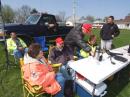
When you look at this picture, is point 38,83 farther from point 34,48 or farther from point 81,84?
point 81,84

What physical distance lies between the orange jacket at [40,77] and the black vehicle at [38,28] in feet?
16.5

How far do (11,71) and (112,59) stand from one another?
308cm

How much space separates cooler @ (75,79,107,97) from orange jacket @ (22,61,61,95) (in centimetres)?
66

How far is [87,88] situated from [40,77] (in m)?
1.02

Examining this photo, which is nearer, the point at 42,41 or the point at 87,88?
the point at 87,88

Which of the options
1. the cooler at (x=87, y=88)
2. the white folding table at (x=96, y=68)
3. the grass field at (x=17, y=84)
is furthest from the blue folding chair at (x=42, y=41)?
the cooler at (x=87, y=88)

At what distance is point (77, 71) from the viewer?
161 inches

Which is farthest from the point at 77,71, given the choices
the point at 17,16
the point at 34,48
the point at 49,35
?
the point at 17,16

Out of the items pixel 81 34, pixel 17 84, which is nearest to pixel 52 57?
pixel 81 34

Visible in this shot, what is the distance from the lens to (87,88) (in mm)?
4039

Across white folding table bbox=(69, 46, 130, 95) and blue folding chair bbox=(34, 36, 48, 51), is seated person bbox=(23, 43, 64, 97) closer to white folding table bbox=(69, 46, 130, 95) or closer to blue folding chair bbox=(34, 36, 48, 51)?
white folding table bbox=(69, 46, 130, 95)

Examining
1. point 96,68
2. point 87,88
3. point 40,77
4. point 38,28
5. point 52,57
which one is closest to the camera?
point 40,77

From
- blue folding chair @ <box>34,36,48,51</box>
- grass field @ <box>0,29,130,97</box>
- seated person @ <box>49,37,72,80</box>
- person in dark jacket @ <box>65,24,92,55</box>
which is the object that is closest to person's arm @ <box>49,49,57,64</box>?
seated person @ <box>49,37,72,80</box>

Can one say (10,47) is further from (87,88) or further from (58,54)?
(87,88)
